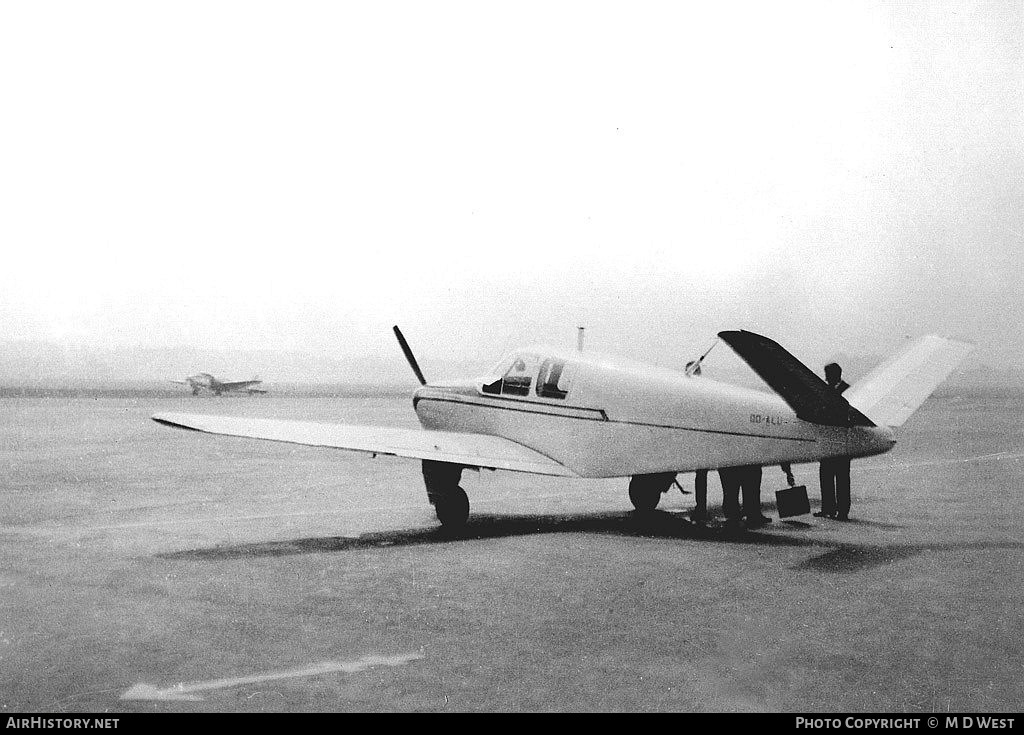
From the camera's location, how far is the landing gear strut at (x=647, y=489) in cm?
1108

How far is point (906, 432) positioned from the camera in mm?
30078

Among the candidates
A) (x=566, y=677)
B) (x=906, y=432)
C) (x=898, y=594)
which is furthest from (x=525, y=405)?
(x=906, y=432)

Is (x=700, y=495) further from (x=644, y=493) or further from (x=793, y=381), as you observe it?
(x=793, y=381)

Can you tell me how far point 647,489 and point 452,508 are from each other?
287 centimetres

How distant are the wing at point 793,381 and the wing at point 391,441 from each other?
2.85m

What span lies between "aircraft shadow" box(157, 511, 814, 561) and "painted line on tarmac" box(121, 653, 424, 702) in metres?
3.71

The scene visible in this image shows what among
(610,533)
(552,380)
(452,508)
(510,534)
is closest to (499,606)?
(510,534)

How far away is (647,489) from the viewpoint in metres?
11.1

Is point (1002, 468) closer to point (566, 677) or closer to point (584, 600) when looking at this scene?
point (584, 600)

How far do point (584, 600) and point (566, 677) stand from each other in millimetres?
1866

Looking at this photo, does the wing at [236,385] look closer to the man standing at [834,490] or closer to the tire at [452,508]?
the tire at [452,508]

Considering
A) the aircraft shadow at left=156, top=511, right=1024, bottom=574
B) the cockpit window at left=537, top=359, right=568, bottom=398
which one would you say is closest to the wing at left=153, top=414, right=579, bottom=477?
the cockpit window at left=537, top=359, right=568, bottom=398

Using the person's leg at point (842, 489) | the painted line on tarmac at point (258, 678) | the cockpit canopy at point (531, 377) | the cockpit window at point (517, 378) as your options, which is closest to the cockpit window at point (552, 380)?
the cockpit canopy at point (531, 377)

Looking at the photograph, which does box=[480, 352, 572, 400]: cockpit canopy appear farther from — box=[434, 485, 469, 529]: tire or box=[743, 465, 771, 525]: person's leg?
box=[743, 465, 771, 525]: person's leg
